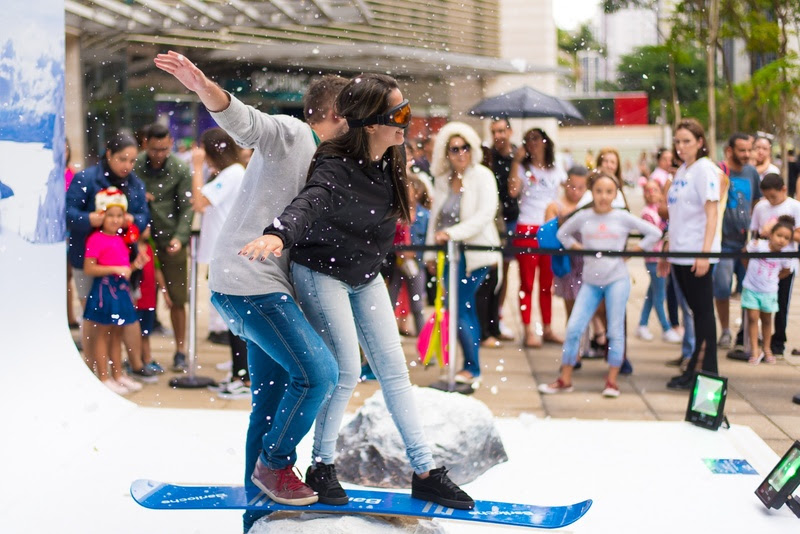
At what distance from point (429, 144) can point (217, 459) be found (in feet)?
14.8

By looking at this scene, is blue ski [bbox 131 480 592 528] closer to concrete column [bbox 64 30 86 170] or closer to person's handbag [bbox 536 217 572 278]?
person's handbag [bbox 536 217 572 278]

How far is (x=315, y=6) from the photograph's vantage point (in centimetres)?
1008

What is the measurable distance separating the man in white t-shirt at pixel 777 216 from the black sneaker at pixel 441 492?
13.2 ft

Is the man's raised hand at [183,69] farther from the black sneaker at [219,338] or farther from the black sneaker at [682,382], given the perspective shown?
the black sneaker at [219,338]

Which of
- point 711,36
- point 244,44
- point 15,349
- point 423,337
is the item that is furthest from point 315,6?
point 15,349

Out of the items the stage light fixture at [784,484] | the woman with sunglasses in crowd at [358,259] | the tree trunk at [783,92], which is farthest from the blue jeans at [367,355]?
the tree trunk at [783,92]

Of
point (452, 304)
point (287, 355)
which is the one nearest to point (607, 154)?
point (452, 304)

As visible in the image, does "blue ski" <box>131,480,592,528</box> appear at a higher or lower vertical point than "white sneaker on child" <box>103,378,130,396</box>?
higher

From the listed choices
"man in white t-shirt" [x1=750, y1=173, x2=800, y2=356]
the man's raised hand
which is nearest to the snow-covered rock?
the man's raised hand

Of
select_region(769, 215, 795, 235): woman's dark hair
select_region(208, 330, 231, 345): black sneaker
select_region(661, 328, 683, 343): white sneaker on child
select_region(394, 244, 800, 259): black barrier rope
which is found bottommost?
select_region(661, 328, 683, 343): white sneaker on child

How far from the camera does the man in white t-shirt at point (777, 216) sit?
20.8ft

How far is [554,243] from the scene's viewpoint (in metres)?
5.90

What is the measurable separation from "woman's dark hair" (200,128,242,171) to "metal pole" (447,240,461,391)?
4.36 feet

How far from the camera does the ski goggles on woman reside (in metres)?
2.89
